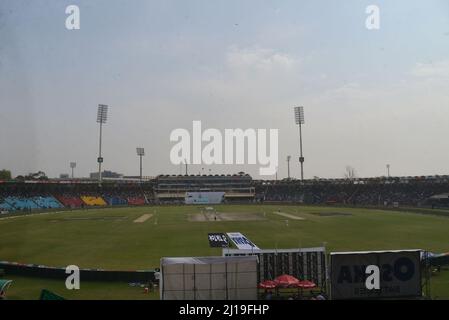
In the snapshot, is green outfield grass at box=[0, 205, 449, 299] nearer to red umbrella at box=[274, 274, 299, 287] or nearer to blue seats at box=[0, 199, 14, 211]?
red umbrella at box=[274, 274, 299, 287]

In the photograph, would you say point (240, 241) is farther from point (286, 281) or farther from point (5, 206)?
point (5, 206)

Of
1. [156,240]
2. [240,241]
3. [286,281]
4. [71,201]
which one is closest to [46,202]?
[71,201]

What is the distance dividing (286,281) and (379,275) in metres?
3.54

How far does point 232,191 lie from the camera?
440 ft

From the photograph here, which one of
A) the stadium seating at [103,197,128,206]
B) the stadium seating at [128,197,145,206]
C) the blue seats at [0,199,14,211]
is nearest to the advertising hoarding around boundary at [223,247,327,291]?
the blue seats at [0,199,14,211]

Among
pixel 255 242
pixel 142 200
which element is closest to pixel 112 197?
pixel 142 200

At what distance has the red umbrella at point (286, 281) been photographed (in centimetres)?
1727

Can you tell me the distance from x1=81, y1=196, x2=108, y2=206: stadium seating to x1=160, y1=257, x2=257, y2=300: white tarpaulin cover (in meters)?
93.0

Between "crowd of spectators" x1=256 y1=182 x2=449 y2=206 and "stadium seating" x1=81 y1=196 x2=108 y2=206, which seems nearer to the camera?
"crowd of spectators" x1=256 y1=182 x2=449 y2=206

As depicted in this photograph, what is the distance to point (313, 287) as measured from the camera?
17.7m

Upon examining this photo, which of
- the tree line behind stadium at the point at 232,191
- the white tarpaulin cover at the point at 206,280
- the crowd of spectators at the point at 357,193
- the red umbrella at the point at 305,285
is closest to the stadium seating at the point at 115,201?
the tree line behind stadium at the point at 232,191

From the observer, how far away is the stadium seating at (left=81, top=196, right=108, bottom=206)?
104 meters

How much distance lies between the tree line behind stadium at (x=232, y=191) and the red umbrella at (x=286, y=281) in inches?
2834
